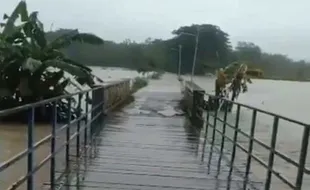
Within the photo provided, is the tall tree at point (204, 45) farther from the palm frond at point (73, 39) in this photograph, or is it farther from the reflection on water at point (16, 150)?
the reflection on water at point (16, 150)

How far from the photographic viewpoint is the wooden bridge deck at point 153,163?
20.7ft

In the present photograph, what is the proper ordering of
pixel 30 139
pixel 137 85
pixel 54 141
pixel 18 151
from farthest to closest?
pixel 137 85 → pixel 18 151 → pixel 54 141 → pixel 30 139

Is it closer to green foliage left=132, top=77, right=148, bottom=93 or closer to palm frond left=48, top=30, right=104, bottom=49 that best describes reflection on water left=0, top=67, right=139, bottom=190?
palm frond left=48, top=30, right=104, bottom=49

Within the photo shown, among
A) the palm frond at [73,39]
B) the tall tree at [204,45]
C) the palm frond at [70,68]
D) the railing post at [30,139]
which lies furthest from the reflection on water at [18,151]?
the tall tree at [204,45]

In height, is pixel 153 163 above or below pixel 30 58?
below

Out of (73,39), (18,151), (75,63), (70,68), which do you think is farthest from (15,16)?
(18,151)

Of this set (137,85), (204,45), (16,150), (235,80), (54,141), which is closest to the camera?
(54,141)

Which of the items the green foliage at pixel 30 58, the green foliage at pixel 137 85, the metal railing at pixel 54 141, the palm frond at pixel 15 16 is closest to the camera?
the metal railing at pixel 54 141

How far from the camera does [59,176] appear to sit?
630 cm

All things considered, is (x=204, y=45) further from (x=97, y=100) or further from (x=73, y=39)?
(x=97, y=100)

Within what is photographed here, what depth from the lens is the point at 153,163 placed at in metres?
7.70

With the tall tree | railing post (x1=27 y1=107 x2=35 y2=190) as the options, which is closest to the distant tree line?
the tall tree

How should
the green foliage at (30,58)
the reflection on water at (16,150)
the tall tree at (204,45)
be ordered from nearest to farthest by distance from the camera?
the reflection on water at (16,150), the green foliage at (30,58), the tall tree at (204,45)

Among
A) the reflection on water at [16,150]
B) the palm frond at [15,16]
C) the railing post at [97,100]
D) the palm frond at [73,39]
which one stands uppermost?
the palm frond at [15,16]
